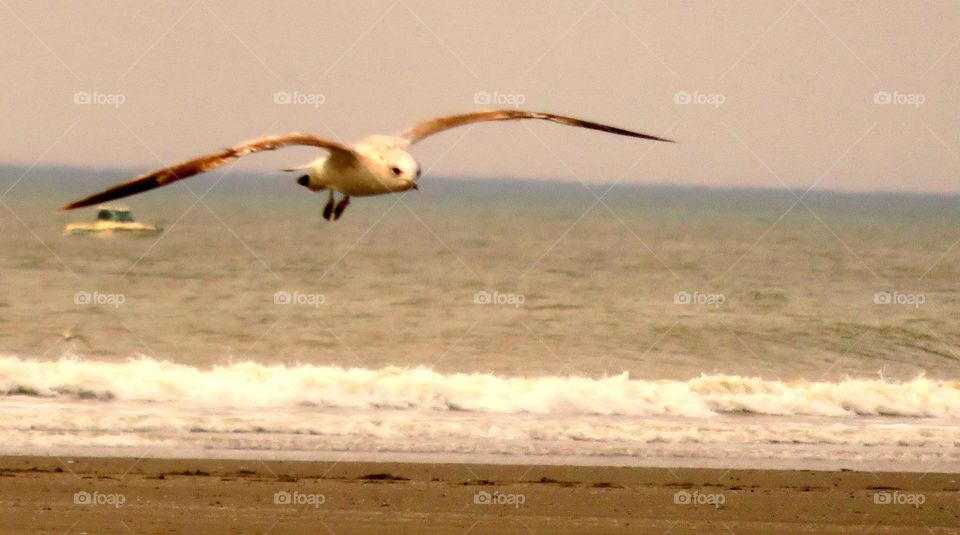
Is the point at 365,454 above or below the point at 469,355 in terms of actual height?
below

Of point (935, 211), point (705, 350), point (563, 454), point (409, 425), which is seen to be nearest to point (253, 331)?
point (705, 350)

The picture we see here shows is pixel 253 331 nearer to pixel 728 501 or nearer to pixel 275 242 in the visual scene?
pixel 728 501

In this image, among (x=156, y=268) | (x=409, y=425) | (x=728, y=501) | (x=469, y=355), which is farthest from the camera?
(x=156, y=268)

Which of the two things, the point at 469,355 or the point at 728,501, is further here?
the point at 469,355

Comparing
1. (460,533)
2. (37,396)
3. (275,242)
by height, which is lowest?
(460,533)

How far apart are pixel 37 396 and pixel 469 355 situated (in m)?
6.85

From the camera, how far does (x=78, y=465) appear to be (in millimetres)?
13398
